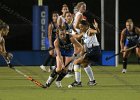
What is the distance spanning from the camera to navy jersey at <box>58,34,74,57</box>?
1623cm

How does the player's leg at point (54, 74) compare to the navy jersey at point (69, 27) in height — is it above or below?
below

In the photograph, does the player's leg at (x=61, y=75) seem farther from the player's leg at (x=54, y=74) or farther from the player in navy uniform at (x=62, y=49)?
the player's leg at (x=54, y=74)

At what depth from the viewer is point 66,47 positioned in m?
16.4

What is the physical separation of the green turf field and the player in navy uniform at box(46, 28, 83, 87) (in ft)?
1.08

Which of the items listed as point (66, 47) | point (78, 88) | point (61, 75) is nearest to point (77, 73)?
point (78, 88)

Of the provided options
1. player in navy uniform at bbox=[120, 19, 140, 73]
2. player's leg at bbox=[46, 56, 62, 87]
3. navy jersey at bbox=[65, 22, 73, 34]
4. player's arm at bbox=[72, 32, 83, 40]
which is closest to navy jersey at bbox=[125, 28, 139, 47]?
player in navy uniform at bbox=[120, 19, 140, 73]

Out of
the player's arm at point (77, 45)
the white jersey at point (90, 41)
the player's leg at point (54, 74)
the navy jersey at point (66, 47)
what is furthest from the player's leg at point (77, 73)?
the white jersey at point (90, 41)

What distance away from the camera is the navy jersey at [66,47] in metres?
16.2

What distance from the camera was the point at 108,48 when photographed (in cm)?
2369

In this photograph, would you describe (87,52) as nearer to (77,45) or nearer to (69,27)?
(77,45)

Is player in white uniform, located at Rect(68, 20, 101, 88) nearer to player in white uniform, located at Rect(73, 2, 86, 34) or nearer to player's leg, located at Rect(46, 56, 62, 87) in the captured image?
player in white uniform, located at Rect(73, 2, 86, 34)

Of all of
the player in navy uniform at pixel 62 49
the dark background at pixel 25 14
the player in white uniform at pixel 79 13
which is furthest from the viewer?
the dark background at pixel 25 14

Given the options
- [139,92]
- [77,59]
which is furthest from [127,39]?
[139,92]

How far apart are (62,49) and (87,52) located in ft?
1.95
